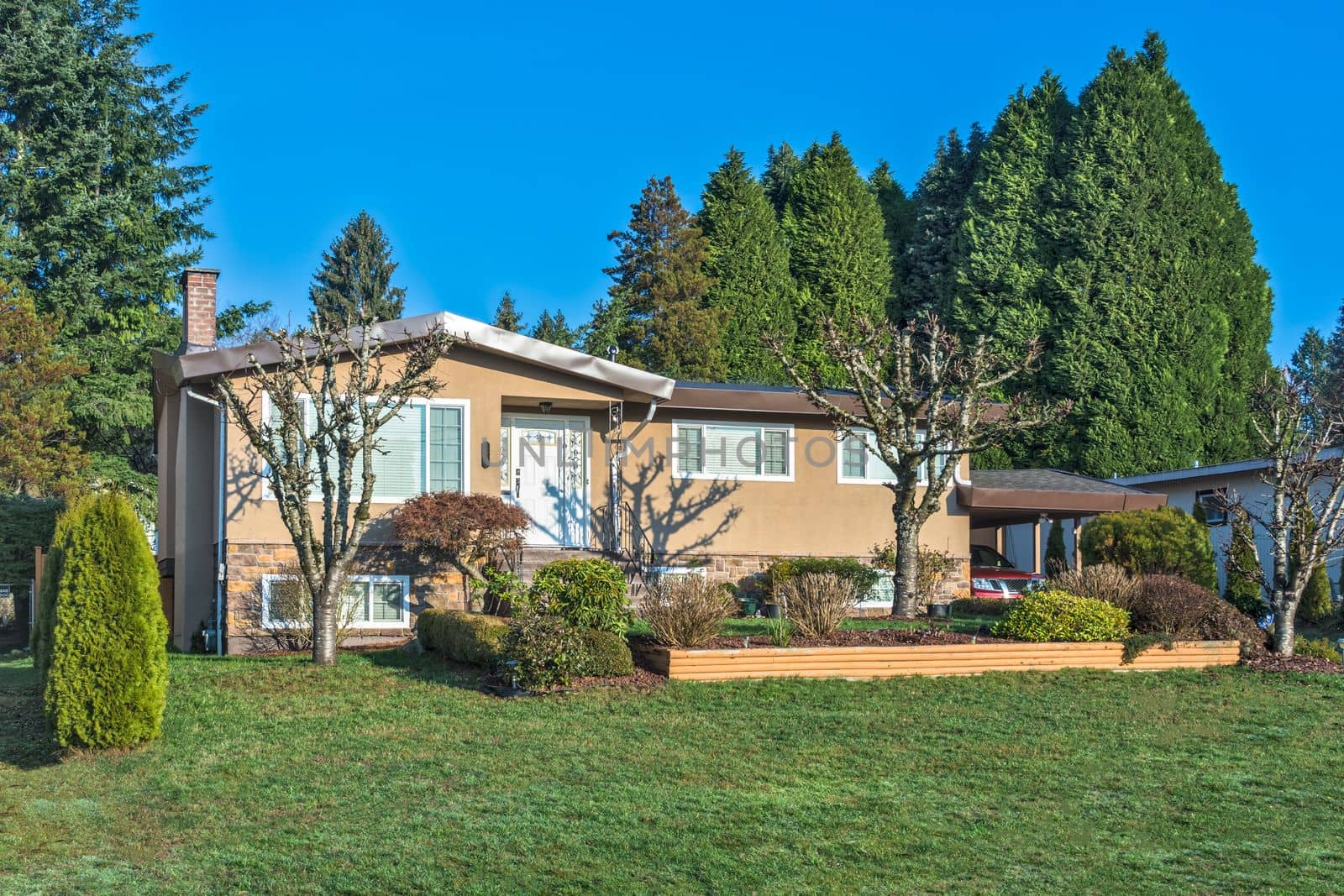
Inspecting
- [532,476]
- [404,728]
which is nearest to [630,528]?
[532,476]

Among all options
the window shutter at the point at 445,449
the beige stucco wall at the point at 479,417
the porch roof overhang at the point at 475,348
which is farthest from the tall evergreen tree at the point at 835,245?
the window shutter at the point at 445,449

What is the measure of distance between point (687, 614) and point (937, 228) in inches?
1316

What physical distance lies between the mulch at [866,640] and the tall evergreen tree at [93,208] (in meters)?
22.1

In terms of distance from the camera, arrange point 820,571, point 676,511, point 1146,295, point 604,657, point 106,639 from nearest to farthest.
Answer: point 106,639
point 604,657
point 820,571
point 676,511
point 1146,295

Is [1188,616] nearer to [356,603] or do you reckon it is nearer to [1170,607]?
[1170,607]

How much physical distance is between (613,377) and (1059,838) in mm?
10974

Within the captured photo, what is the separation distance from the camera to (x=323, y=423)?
13648 mm

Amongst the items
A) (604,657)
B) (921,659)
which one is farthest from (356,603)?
(921,659)

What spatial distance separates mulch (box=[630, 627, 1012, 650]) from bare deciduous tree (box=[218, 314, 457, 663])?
3226 millimetres

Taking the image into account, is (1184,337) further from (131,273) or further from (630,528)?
(131,273)

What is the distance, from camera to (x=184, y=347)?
17859mm

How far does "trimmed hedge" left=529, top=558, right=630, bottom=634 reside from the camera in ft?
41.5

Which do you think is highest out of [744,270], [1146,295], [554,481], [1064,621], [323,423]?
[744,270]

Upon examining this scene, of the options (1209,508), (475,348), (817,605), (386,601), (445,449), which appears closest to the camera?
(817,605)
